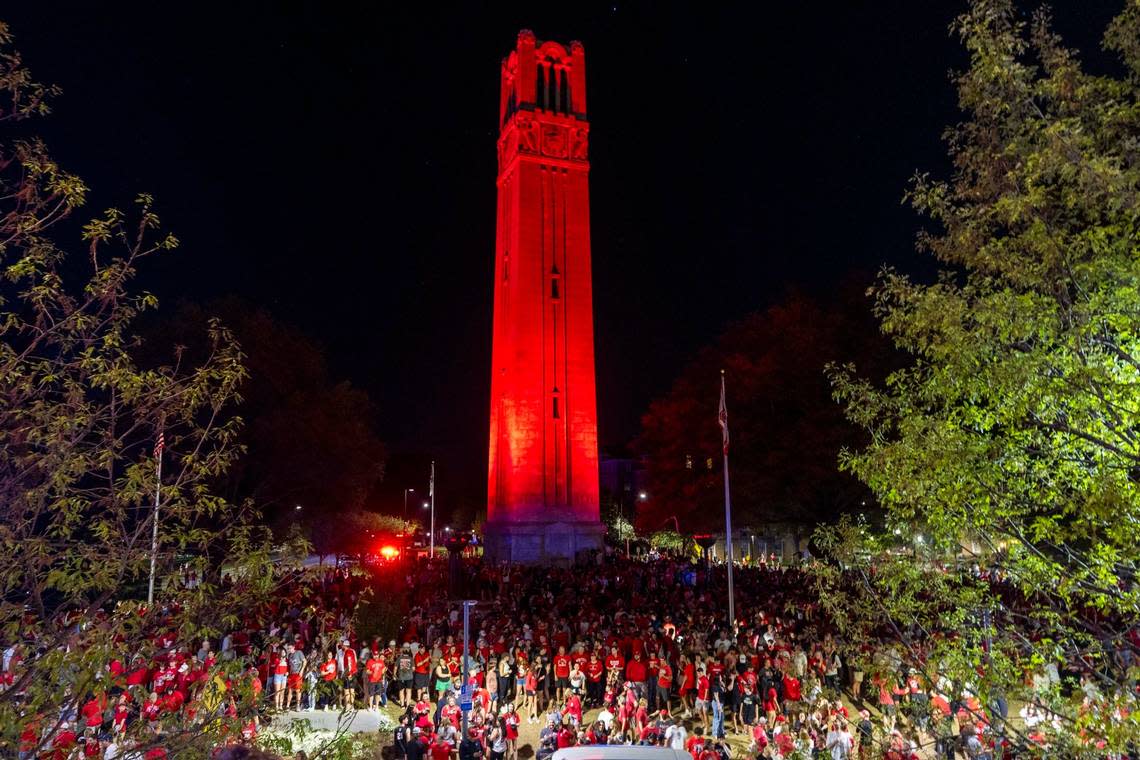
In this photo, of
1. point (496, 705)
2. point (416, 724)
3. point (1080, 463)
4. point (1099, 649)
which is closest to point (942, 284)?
point (1080, 463)

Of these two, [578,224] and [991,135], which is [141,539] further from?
[578,224]

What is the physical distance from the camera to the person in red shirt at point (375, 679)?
63.7ft

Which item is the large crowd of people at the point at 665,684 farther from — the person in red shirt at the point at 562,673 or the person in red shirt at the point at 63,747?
the person in red shirt at the point at 63,747

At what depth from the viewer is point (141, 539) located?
8164 millimetres

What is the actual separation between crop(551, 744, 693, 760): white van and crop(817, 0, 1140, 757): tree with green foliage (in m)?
2.46

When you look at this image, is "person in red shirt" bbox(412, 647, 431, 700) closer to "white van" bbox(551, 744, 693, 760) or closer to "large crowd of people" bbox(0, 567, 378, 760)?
"large crowd of people" bbox(0, 567, 378, 760)

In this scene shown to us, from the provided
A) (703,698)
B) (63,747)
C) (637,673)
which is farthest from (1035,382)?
(637,673)

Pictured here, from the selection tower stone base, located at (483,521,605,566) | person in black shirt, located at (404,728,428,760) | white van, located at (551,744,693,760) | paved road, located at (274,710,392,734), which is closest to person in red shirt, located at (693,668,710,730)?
person in black shirt, located at (404,728,428,760)

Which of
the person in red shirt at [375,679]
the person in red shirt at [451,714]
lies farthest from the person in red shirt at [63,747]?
the person in red shirt at [375,679]

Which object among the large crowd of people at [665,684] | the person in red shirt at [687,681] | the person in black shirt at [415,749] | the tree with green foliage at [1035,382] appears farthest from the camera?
the person in red shirt at [687,681]

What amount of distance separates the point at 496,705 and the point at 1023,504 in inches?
492

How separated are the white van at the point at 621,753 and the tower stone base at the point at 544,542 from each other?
38.4 metres

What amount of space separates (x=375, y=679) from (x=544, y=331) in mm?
33911

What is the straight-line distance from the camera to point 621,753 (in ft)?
31.1
